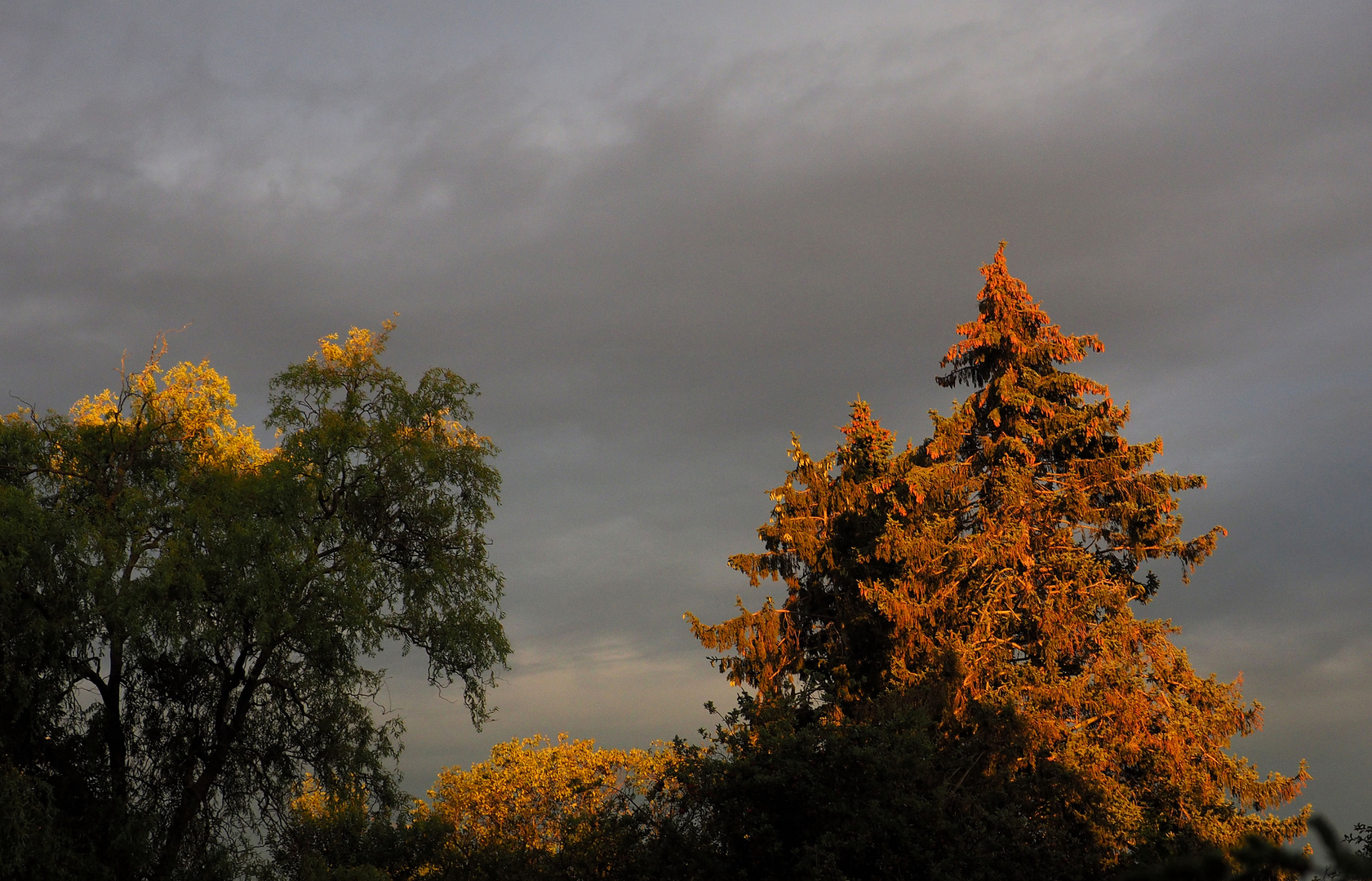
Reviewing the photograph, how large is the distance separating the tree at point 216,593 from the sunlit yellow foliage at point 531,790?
398 inches

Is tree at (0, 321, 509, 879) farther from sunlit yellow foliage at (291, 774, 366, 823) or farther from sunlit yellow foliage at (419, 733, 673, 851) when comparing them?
sunlit yellow foliage at (419, 733, 673, 851)

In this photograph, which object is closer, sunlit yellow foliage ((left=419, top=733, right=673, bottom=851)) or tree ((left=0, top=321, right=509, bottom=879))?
tree ((left=0, top=321, right=509, bottom=879))

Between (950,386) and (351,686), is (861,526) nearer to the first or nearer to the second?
(950,386)

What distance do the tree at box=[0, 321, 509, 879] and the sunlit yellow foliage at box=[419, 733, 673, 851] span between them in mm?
10112

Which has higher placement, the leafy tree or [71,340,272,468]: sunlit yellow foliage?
[71,340,272,468]: sunlit yellow foliage

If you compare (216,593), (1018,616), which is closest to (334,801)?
(216,593)

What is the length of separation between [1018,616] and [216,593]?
1760 centimetres

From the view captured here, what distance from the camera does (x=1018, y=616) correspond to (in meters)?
28.5

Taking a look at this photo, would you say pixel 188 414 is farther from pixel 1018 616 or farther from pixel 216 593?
pixel 1018 616

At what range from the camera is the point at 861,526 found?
34406 mm

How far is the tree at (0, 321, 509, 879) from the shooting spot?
2217 centimetres

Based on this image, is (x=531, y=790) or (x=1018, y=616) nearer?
(x=1018, y=616)

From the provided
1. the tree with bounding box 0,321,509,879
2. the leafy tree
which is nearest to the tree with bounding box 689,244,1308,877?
the leafy tree

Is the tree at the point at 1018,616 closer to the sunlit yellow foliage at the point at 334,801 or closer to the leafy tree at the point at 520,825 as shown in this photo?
the leafy tree at the point at 520,825
